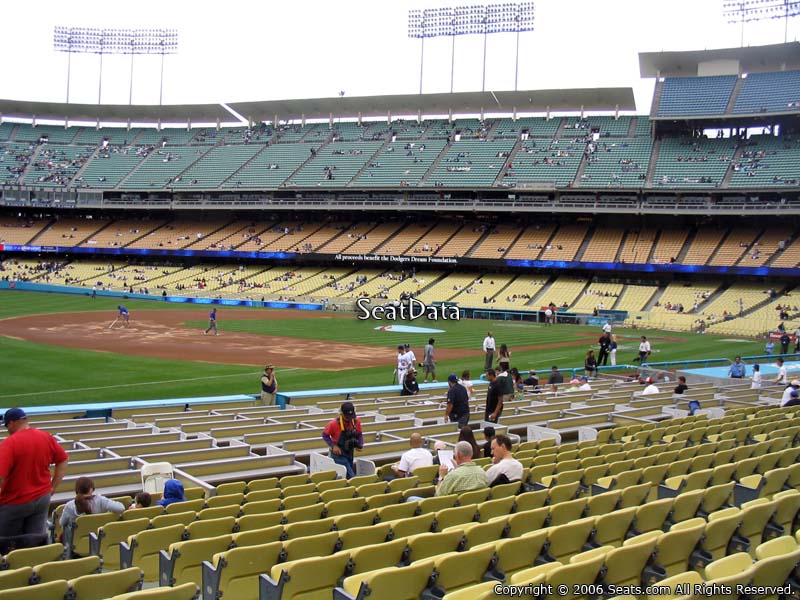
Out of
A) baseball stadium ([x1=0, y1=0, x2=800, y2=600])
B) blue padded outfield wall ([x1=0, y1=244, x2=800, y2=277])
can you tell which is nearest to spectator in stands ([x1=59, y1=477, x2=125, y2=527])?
baseball stadium ([x1=0, y1=0, x2=800, y2=600])

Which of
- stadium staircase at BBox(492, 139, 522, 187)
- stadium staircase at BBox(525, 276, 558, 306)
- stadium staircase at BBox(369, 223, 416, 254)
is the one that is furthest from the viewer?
stadium staircase at BBox(369, 223, 416, 254)

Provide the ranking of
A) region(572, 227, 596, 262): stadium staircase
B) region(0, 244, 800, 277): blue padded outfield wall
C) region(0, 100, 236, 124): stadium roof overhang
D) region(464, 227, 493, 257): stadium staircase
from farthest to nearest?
region(0, 100, 236, 124): stadium roof overhang < region(464, 227, 493, 257): stadium staircase < region(572, 227, 596, 262): stadium staircase < region(0, 244, 800, 277): blue padded outfield wall

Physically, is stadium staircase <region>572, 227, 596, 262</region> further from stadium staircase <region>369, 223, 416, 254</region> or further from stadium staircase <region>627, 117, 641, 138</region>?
stadium staircase <region>369, 223, 416, 254</region>

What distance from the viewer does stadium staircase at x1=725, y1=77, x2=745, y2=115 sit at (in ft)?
199

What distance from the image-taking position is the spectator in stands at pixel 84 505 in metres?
6.88

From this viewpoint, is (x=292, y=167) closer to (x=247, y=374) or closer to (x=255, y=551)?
(x=247, y=374)

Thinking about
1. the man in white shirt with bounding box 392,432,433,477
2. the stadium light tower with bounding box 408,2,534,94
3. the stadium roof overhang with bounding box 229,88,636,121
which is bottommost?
the man in white shirt with bounding box 392,432,433,477

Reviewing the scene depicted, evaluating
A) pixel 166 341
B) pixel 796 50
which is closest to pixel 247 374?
pixel 166 341

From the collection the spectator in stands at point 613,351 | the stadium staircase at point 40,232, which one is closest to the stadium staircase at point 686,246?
the spectator in stands at point 613,351

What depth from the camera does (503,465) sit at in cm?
827

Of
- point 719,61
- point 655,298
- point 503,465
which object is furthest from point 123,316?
point 719,61

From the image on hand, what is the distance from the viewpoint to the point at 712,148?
63281 mm

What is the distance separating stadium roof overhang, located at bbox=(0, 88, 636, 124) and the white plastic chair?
6613 centimetres

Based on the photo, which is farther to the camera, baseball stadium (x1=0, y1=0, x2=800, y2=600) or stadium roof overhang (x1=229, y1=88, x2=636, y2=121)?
stadium roof overhang (x1=229, y1=88, x2=636, y2=121)
